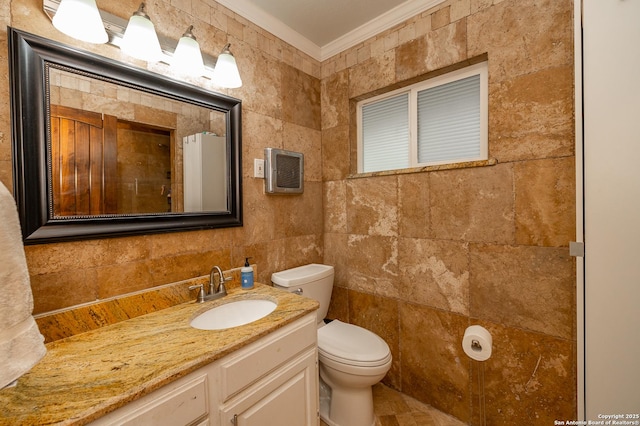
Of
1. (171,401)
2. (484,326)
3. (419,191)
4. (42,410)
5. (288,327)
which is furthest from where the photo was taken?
(419,191)

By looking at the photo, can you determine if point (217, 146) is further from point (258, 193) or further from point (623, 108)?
point (623, 108)

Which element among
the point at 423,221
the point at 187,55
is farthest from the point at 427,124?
the point at 187,55

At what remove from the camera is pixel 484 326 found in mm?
1458

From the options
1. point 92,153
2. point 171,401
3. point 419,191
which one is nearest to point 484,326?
point 419,191

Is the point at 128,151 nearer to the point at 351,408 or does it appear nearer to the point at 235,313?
the point at 235,313

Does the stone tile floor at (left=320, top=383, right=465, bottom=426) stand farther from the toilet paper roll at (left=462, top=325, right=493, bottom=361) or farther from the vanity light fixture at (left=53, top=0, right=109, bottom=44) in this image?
the vanity light fixture at (left=53, top=0, right=109, bottom=44)

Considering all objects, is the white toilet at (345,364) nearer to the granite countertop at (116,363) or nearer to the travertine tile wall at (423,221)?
the travertine tile wall at (423,221)

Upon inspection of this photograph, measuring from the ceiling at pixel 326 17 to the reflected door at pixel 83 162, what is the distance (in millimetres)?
1047

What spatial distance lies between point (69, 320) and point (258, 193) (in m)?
1.06

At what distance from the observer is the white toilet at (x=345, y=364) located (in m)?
1.41

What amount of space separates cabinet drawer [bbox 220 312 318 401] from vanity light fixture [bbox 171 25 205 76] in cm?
132

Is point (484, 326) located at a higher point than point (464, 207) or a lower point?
lower

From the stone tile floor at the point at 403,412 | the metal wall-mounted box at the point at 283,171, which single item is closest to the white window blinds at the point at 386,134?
the metal wall-mounted box at the point at 283,171

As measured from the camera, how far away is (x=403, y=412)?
5.42ft
